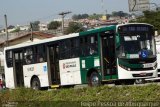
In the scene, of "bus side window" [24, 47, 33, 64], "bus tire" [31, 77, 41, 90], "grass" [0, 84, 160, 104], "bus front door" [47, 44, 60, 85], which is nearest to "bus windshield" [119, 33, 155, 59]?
"grass" [0, 84, 160, 104]

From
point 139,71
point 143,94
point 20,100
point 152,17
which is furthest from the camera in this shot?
point 152,17

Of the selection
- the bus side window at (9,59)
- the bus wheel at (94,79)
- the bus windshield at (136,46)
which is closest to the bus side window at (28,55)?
the bus side window at (9,59)

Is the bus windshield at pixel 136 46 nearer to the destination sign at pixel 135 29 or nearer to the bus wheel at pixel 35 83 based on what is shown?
the destination sign at pixel 135 29

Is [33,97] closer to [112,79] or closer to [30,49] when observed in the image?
[112,79]

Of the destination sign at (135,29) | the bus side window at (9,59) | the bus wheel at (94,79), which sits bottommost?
the bus wheel at (94,79)

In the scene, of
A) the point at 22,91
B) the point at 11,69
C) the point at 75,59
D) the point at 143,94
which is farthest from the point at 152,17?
the point at 143,94

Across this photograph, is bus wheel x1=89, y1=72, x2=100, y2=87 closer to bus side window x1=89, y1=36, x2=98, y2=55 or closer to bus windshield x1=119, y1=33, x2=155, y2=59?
bus side window x1=89, y1=36, x2=98, y2=55

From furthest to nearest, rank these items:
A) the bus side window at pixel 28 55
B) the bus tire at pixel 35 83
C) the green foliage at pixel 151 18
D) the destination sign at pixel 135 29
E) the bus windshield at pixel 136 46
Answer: the green foliage at pixel 151 18 < the bus side window at pixel 28 55 < the bus tire at pixel 35 83 < the destination sign at pixel 135 29 < the bus windshield at pixel 136 46

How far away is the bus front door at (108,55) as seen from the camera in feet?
74.6

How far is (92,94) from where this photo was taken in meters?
16.4

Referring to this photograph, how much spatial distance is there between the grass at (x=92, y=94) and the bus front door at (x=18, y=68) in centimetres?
965

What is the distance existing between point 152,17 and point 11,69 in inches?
1289

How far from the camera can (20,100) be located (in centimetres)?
1847

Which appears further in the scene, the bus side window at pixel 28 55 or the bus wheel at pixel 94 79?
the bus side window at pixel 28 55
